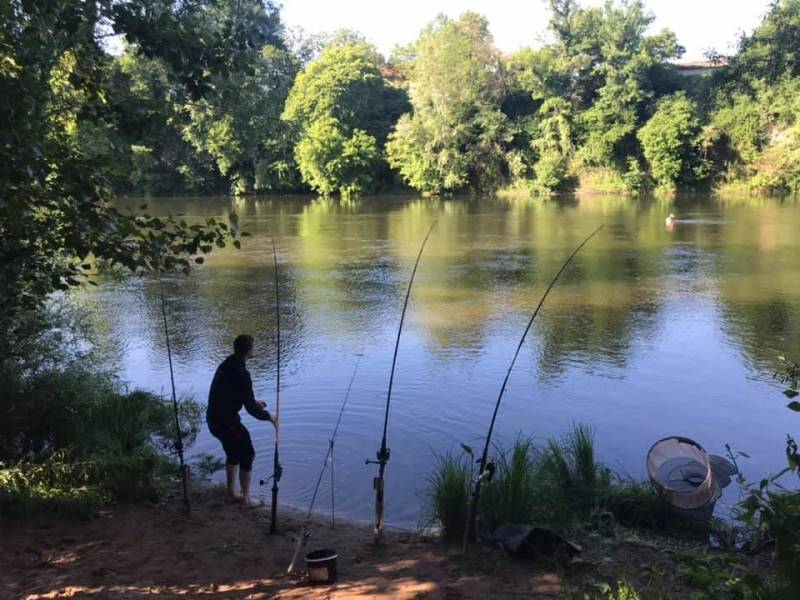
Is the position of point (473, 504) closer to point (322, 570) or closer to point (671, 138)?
point (322, 570)

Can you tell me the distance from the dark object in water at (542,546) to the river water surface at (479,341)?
1542 millimetres

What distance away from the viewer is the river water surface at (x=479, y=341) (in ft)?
25.2

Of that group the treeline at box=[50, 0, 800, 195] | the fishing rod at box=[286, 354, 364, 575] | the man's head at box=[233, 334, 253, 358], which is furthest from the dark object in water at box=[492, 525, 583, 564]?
the treeline at box=[50, 0, 800, 195]

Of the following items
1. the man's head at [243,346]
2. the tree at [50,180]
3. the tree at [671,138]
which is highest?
the tree at [671,138]

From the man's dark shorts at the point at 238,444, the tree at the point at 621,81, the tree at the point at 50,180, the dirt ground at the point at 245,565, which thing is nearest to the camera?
the dirt ground at the point at 245,565

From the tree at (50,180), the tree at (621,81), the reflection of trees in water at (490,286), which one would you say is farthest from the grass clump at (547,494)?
the tree at (621,81)

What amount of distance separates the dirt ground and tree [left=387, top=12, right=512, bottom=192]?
44415 mm

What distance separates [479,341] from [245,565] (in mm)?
7668

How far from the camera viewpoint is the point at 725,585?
10.1ft

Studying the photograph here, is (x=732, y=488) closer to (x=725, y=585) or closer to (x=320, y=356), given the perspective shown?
(x=725, y=585)

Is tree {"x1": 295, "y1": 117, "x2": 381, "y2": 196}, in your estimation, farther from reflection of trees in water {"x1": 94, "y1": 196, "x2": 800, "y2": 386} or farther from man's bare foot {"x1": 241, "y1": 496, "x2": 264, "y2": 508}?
man's bare foot {"x1": 241, "y1": 496, "x2": 264, "y2": 508}

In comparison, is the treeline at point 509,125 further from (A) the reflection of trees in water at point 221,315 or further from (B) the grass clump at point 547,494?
(B) the grass clump at point 547,494

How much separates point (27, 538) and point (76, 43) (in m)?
3.48

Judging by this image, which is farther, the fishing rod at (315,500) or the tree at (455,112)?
the tree at (455,112)
